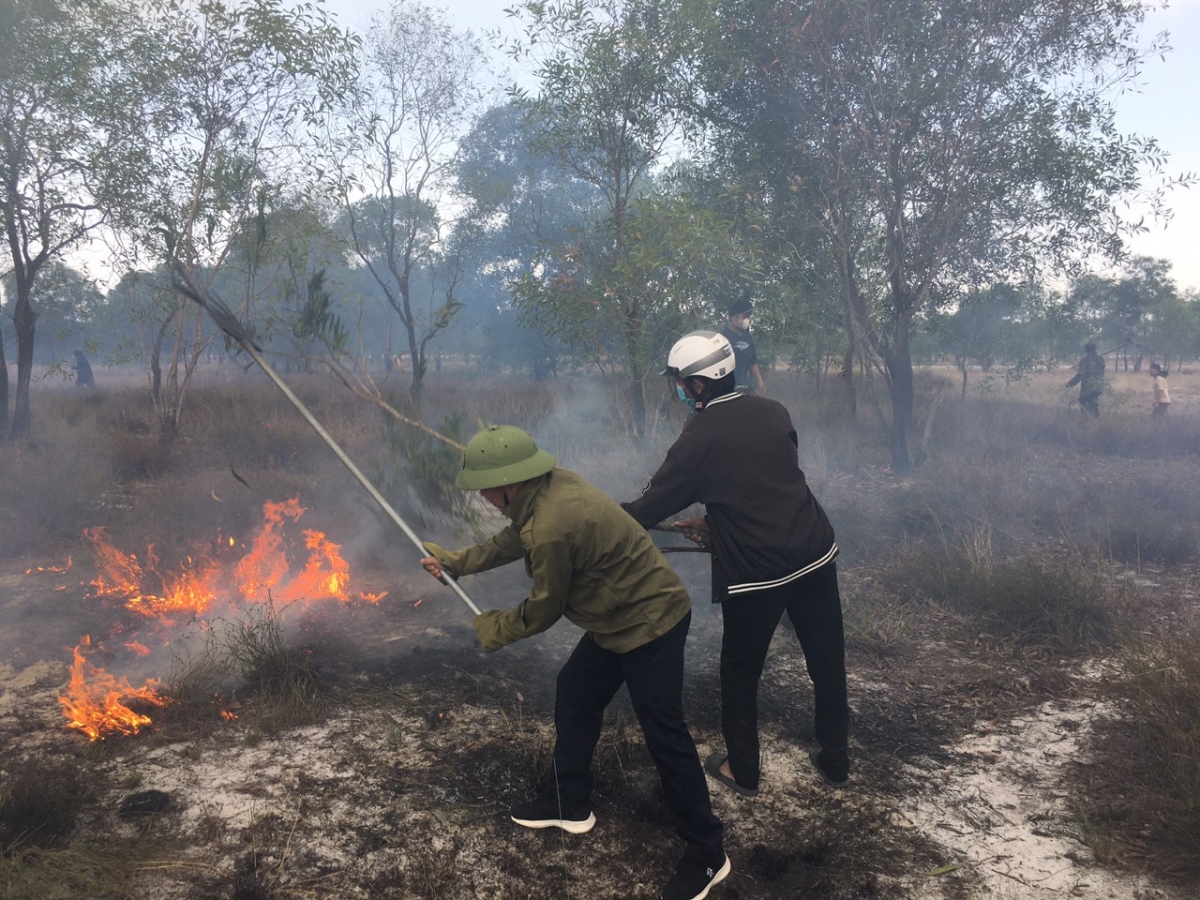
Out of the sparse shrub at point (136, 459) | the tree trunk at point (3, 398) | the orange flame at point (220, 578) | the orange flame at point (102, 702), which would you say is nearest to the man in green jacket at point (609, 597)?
the orange flame at point (102, 702)

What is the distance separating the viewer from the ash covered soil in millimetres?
2848

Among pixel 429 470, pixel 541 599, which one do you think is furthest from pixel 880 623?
pixel 429 470

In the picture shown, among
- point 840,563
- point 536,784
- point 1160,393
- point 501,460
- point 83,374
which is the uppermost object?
point 83,374

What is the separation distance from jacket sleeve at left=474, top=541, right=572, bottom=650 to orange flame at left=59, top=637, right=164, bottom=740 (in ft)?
7.53

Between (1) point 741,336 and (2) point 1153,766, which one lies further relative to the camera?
(1) point 741,336

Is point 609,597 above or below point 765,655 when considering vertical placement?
above

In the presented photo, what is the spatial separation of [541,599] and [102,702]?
286 cm

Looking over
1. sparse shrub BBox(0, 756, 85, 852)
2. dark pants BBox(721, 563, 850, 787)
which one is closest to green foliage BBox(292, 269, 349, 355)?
sparse shrub BBox(0, 756, 85, 852)

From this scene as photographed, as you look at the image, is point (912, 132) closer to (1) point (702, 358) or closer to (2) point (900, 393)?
(2) point (900, 393)

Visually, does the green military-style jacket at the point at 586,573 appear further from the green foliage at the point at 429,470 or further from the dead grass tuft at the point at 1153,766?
the green foliage at the point at 429,470

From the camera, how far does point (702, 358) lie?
11.2 ft

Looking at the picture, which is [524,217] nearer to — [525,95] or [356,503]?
[525,95]

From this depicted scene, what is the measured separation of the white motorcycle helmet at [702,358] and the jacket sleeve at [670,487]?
0.30 m

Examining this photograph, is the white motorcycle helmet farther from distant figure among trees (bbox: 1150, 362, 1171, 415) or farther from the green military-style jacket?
distant figure among trees (bbox: 1150, 362, 1171, 415)
